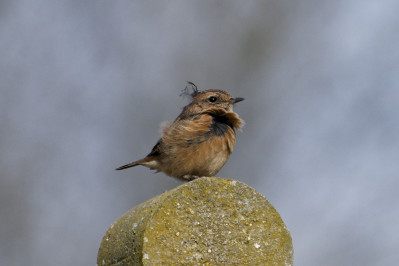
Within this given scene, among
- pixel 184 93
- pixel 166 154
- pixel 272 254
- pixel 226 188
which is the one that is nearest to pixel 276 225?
pixel 272 254

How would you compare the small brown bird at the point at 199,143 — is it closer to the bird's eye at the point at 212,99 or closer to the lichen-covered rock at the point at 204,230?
the bird's eye at the point at 212,99

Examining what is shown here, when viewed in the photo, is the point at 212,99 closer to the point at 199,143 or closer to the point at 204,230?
the point at 199,143

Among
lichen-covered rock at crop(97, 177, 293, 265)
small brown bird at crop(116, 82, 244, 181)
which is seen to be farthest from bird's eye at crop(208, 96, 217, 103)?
lichen-covered rock at crop(97, 177, 293, 265)

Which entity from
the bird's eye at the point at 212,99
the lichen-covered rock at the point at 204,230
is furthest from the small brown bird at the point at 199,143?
the lichen-covered rock at the point at 204,230

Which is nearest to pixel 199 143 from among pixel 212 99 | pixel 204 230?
pixel 212 99

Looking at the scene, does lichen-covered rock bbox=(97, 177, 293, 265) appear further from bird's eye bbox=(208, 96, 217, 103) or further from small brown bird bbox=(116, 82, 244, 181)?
bird's eye bbox=(208, 96, 217, 103)

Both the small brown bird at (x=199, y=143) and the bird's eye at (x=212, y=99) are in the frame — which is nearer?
the small brown bird at (x=199, y=143)

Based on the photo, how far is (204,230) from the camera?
106 inches

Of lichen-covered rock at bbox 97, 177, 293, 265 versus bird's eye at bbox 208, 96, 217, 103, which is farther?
bird's eye at bbox 208, 96, 217, 103

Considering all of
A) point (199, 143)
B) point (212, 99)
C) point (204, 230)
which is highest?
point (212, 99)

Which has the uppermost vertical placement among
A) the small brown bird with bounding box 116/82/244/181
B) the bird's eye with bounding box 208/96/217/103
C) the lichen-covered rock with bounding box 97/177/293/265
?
the bird's eye with bounding box 208/96/217/103

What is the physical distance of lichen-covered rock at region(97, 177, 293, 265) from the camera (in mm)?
2609

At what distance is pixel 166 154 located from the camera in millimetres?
Answer: 4922

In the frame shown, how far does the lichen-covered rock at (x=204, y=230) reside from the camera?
2.61 metres
